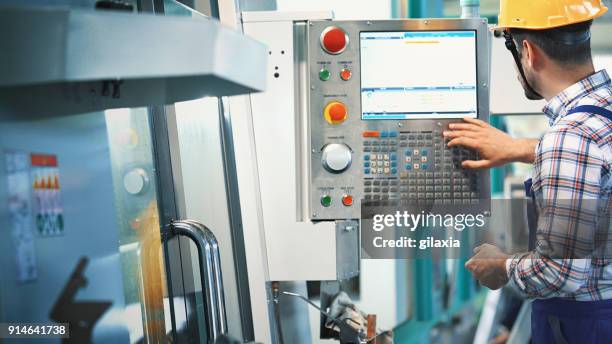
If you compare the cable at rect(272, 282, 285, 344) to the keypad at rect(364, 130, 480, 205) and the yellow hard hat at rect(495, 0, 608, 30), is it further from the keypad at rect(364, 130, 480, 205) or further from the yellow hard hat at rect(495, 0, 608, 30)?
the yellow hard hat at rect(495, 0, 608, 30)

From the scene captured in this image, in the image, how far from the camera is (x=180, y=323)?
2.15 metres

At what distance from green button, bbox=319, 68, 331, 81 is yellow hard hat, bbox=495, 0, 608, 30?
559 millimetres

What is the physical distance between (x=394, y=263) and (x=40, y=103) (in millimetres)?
4485

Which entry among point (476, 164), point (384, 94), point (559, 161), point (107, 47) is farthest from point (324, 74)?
point (107, 47)

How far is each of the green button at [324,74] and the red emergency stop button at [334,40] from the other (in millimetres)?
59

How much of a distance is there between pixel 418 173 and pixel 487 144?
221 mm

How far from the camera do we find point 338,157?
246cm

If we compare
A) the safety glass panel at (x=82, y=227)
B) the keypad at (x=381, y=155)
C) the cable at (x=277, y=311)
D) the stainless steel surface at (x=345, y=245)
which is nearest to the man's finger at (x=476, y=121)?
the keypad at (x=381, y=155)

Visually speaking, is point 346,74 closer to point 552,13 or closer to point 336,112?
point 336,112

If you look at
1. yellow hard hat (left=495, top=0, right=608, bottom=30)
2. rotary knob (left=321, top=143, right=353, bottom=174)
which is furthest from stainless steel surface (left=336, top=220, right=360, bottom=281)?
yellow hard hat (left=495, top=0, right=608, bottom=30)

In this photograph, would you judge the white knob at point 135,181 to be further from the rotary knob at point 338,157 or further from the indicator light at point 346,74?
the indicator light at point 346,74

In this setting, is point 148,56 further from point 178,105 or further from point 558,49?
point 558,49

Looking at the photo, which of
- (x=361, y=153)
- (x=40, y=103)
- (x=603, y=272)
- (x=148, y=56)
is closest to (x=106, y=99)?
(x=40, y=103)

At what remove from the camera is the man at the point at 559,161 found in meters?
1.95
